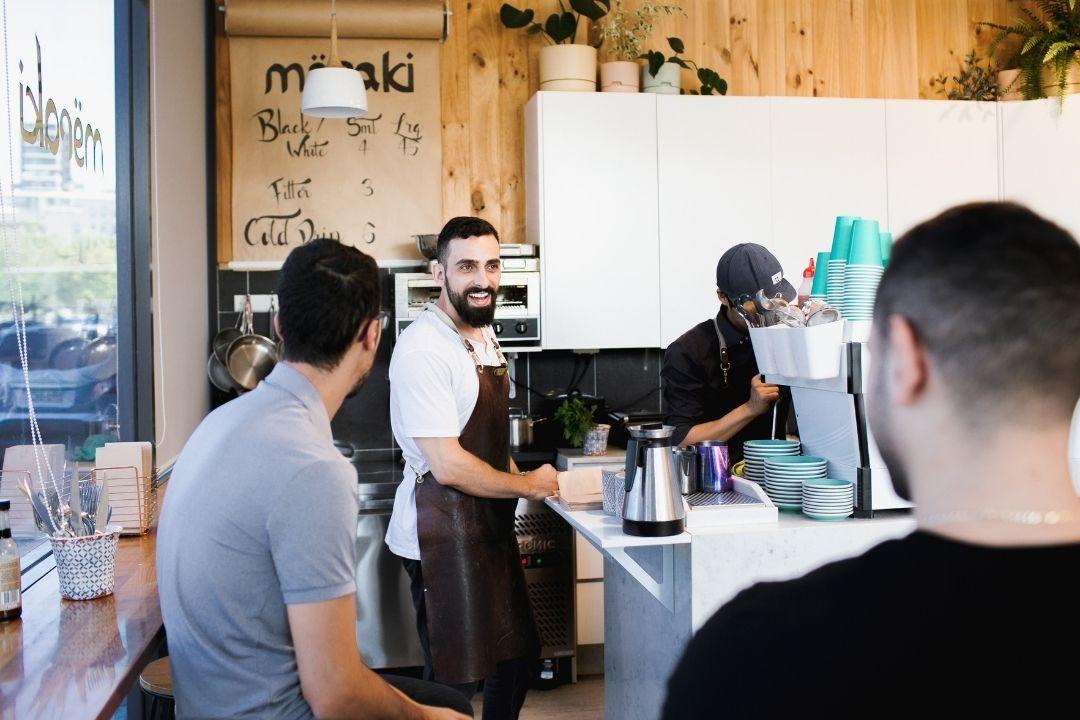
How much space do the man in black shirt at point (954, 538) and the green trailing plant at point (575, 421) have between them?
3.35 meters

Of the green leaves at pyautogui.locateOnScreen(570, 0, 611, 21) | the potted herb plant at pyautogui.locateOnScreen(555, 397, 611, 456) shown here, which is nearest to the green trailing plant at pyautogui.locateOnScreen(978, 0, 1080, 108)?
the green leaves at pyautogui.locateOnScreen(570, 0, 611, 21)

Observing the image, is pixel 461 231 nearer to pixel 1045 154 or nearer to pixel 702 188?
pixel 702 188

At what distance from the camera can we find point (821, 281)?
256 centimetres

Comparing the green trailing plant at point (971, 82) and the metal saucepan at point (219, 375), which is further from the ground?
the green trailing plant at point (971, 82)

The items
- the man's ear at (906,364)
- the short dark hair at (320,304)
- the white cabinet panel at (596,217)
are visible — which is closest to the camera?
the man's ear at (906,364)

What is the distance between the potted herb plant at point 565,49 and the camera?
14.5 feet

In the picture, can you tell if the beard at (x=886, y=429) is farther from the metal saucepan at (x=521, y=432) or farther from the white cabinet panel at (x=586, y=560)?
the metal saucepan at (x=521, y=432)

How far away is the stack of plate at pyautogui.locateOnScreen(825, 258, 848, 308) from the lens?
8.04ft

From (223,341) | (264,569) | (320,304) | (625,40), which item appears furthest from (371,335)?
(625,40)

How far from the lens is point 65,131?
2.55 meters

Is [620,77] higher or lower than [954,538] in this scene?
higher

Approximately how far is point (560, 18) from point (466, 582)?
2.65m

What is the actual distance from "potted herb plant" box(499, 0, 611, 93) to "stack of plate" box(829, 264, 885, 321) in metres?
2.27

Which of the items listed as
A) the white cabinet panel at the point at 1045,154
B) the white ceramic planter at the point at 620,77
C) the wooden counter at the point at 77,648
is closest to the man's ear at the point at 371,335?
the wooden counter at the point at 77,648
